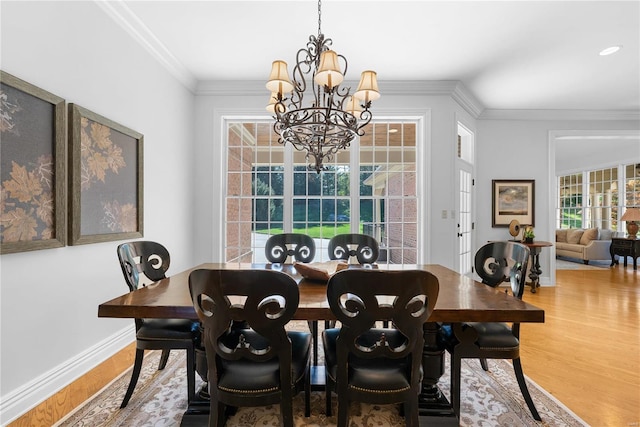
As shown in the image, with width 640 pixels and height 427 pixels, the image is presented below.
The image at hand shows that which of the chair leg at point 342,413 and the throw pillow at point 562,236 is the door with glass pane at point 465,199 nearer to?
the chair leg at point 342,413

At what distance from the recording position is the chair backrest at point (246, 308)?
115 centimetres

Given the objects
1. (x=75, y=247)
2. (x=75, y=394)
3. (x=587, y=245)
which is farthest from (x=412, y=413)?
(x=587, y=245)

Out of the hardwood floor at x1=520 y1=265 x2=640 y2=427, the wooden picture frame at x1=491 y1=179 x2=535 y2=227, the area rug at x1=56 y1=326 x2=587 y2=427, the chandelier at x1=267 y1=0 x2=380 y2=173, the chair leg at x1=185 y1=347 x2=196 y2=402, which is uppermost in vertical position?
the chandelier at x1=267 y1=0 x2=380 y2=173

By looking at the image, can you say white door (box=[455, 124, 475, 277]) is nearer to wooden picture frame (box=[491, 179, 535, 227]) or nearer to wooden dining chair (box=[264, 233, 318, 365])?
wooden picture frame (box=[491, 179, 535, 227])

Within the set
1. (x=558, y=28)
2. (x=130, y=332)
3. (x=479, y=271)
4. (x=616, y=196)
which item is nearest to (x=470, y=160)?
(x=558, y=28)

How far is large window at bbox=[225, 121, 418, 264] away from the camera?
4.14 meters

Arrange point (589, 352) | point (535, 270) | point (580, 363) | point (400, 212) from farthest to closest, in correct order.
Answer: point (535, 270), point (400, 212), point (589, 352), point (580, 363)

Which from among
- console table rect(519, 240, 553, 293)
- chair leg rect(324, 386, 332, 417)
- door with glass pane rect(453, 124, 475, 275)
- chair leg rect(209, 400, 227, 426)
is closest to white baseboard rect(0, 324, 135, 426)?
chair leg rect(209, 400, 227, 426)

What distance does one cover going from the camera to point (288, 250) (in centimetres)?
276

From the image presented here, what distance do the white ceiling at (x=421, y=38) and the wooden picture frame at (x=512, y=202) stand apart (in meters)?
1.47

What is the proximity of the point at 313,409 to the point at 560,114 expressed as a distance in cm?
561

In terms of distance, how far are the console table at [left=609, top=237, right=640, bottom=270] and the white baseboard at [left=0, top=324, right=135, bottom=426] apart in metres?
8.88

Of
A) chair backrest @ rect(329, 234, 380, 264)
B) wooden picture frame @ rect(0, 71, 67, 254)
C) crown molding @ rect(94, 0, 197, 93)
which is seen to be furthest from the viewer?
chair backrest @ rect(329, 234, 380, 264)

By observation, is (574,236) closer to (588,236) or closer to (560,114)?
(588,236)
